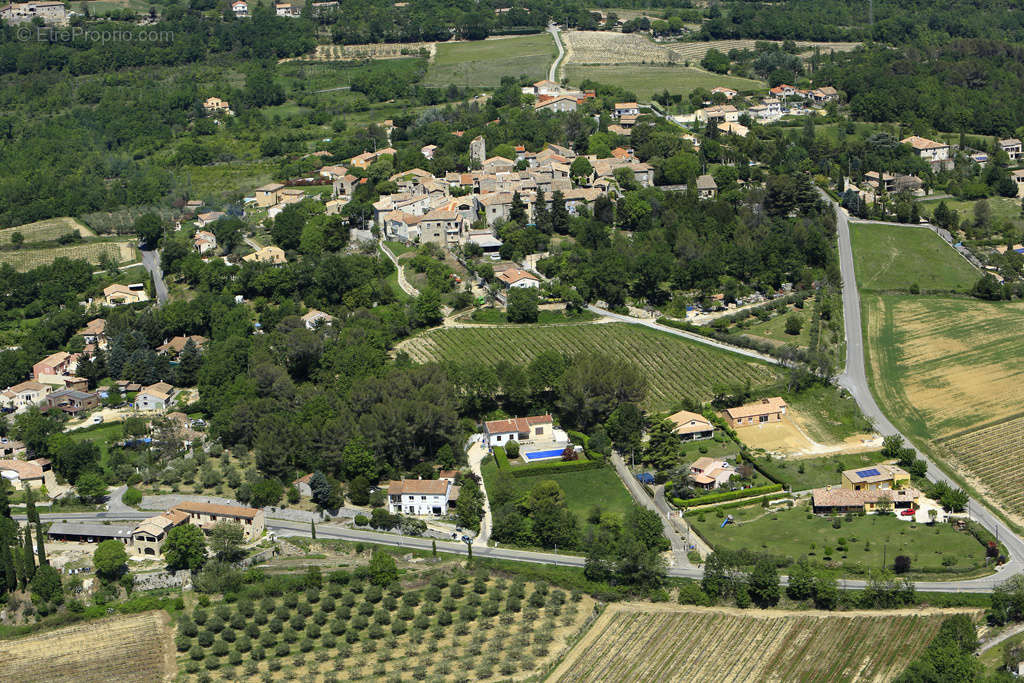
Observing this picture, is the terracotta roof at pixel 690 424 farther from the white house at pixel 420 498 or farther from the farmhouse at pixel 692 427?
the white house at pixel 420 498

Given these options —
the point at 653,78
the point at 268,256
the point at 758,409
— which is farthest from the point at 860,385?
the point at 653,78

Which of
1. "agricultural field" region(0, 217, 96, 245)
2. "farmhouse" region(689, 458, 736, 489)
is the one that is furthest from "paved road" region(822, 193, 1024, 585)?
"agricultural field" region(0, 217, 96, 245)

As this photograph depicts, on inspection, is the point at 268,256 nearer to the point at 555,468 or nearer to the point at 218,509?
the point at 218,509

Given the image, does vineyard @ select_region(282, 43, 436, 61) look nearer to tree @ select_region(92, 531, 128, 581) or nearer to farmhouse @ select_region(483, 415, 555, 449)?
farmhouse @ select_region(483, 415, 555, 449)

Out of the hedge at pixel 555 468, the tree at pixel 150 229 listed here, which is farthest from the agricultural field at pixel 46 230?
the hedge at pixel 555 468

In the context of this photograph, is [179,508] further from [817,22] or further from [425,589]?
[817,22]

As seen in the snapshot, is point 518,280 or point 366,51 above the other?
point 366,51
